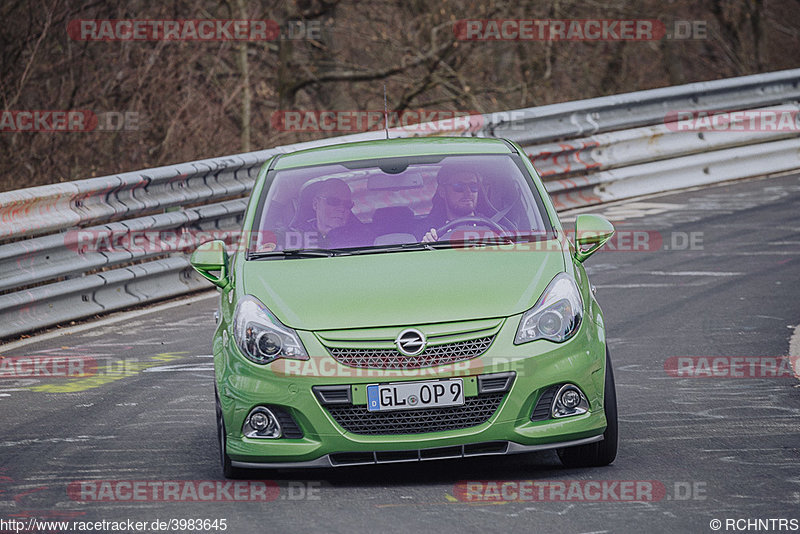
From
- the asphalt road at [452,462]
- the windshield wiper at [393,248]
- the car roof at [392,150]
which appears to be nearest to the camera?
Result: the asphalt road at [452,462]

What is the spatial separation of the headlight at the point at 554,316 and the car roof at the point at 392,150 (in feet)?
4.93

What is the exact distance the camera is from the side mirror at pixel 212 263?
6.81 meters

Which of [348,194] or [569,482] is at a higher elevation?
[348,194]

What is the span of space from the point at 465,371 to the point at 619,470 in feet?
3.01

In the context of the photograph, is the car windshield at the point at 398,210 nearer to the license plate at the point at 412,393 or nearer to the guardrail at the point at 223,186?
the license plate at the point at 412,393

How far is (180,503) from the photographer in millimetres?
5898

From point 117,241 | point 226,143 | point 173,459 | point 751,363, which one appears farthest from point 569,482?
point 226,143

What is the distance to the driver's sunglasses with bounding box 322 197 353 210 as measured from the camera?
23.2ft

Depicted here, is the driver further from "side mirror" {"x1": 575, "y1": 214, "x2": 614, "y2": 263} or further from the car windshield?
"side mirror" {"x1": 575, "y1": 214, "x2": 614, "y2": 263}

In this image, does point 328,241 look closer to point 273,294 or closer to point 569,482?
point 273,294

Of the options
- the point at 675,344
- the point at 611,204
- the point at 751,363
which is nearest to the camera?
the point at 751,363

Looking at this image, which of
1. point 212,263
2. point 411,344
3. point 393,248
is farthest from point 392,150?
point 411,344

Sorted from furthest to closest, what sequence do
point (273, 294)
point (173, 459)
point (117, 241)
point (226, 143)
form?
1. point (226, 143)
2. point (117, 241)
3. point (173, 459)
4. point (273, 294)

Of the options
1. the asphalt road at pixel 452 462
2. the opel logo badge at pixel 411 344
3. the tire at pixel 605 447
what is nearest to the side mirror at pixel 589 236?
the tire at pixel 605 447
